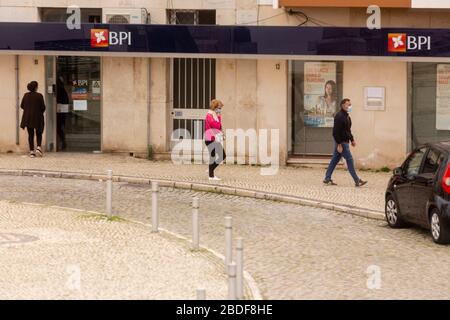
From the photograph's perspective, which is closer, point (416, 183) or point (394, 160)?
point (416, 183)

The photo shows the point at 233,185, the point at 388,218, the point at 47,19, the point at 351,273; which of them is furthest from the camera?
the point at 47,19

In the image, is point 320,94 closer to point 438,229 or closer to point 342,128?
point 342,128

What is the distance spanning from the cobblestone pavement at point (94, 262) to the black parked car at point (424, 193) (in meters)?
3.54

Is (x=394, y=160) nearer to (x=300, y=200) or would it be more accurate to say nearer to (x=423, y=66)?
(x=423, y=66)

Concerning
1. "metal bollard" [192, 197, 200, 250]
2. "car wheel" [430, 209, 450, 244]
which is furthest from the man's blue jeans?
"metal bollard" [192, 197, 200, 250]

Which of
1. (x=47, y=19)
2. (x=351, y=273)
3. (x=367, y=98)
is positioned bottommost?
(x=351, y=273)

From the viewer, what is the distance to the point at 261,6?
88.0 ft

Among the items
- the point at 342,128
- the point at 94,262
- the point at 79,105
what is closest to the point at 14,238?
the point at 94,262

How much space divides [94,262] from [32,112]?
534 inches

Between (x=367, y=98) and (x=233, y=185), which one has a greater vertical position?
(x=367, y=98)

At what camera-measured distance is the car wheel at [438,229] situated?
15250mm

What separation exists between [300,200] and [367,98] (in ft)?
23.6

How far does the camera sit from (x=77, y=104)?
91.6 feet

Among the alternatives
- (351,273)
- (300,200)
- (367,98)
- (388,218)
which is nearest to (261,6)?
(367,98)
